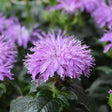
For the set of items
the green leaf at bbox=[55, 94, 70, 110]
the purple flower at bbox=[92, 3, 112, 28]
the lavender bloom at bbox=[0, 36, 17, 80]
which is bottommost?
the green leaf at bbox=[55, 94, 70, 110]

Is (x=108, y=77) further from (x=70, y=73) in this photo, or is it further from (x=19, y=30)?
(x=19, y=30)

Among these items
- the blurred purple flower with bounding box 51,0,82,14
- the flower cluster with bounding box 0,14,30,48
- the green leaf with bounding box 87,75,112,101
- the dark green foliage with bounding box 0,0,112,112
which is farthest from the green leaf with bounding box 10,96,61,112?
the blurred purple flower with bounding box 51,0,82,14

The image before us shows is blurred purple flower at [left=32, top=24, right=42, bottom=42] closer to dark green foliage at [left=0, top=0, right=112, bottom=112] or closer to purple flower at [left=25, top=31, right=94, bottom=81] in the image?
dark green foliage at [left=0, top=0, right=112, bottom=112]

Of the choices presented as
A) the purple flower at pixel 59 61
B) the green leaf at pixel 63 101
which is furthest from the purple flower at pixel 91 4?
the green leaf at pixel 63 101

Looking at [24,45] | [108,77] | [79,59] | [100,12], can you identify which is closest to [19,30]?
[24,45]

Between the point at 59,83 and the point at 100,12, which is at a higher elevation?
the point at 100,12

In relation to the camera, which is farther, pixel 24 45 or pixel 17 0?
pixel 17 0

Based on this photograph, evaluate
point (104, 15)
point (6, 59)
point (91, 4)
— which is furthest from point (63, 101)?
point (91, 4)

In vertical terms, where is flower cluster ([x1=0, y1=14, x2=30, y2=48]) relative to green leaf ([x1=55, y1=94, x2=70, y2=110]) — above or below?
above

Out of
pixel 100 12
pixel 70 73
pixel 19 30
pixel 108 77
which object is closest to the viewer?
pixel 70 73
